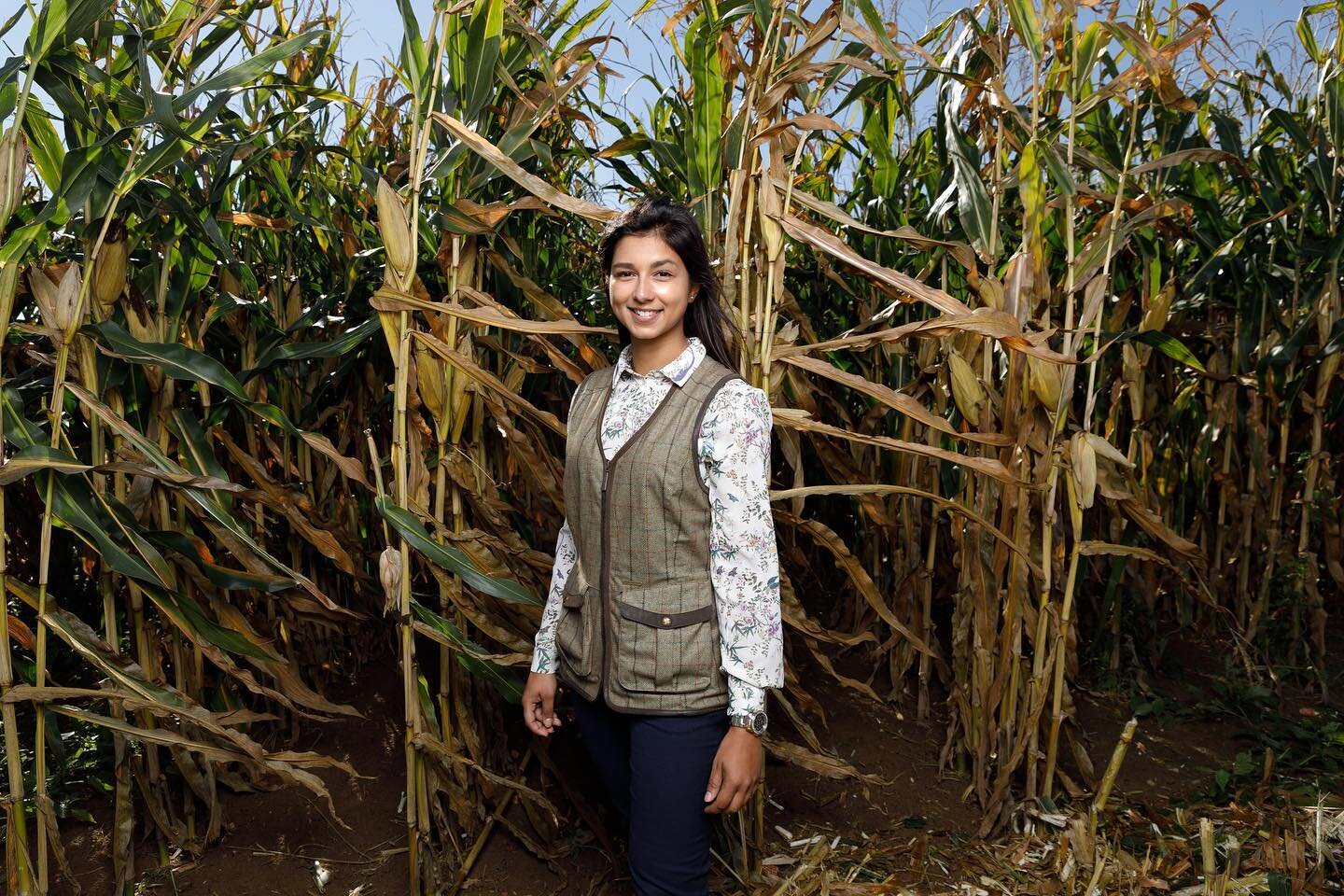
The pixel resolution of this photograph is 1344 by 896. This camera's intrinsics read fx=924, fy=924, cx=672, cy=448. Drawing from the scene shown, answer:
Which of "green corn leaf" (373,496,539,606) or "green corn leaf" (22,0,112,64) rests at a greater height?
"green corn leaf" (22,0,112,64)

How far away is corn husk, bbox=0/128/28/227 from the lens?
4.74 feet

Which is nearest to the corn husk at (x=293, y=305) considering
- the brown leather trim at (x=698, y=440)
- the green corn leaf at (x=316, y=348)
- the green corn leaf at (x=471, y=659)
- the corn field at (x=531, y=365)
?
the corn field at (x=531, y=365)

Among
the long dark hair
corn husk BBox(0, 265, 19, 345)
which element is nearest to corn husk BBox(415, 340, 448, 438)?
the long dark hair

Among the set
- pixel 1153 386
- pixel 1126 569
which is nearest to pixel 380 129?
pixel 1153 386

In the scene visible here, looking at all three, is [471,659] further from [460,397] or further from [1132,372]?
[1132,372]

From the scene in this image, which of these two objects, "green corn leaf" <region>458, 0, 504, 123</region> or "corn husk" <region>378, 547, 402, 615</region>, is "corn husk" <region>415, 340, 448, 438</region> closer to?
"corn husk" <region>378, 547, 402, 615</region>

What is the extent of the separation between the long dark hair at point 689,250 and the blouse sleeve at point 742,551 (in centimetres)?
21

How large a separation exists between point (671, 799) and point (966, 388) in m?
1.10

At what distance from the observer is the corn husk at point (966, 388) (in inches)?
80.7

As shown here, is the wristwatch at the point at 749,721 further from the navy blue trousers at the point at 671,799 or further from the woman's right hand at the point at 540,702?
the woman's right hand at the point at 540,702

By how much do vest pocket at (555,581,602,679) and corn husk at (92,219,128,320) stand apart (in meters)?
1.03

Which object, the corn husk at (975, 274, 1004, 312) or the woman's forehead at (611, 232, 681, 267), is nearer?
the woman's forehead at (611, 232, 681, 267)

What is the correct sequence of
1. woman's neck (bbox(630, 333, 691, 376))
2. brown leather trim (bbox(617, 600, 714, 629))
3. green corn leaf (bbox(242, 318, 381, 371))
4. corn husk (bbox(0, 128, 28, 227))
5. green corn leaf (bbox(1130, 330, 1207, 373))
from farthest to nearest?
green corn leaf (bbox(1130, 330, 1207, 373)), green corn leaf (bbox(242, 318, 381, 371)), woman's neck (bbox(630, 333, 691, 376)), brown leather trim (bbox(617, 600, 714, 629)), corn husk (bbox(0, 128, 28, 227))

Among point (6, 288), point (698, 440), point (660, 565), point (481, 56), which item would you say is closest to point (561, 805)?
point (660, 565)
